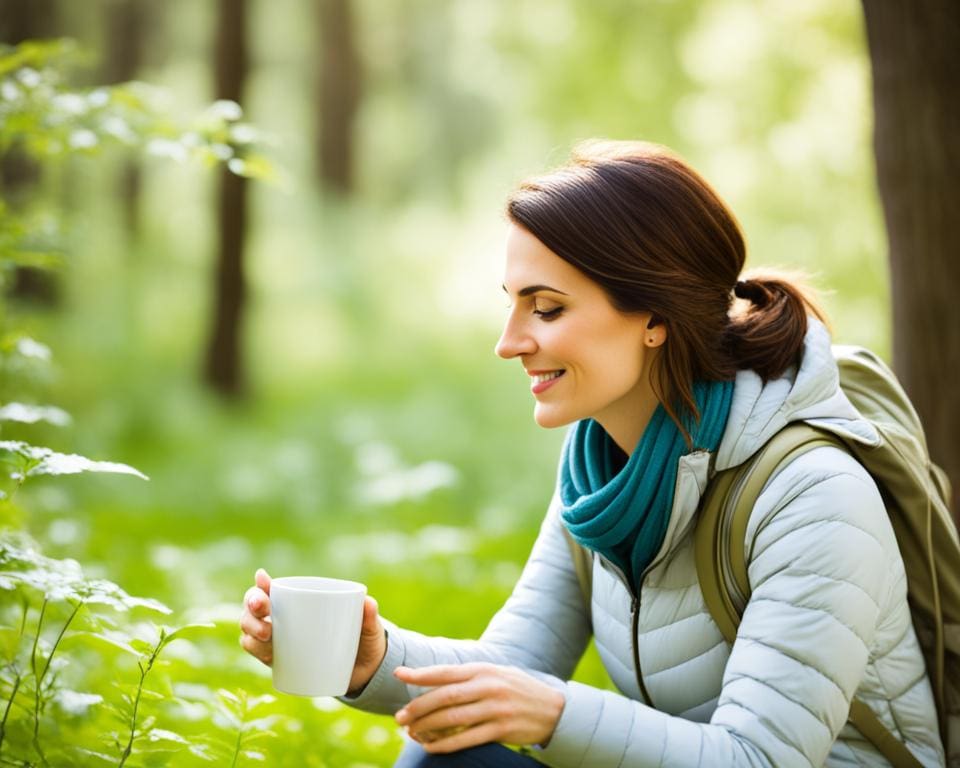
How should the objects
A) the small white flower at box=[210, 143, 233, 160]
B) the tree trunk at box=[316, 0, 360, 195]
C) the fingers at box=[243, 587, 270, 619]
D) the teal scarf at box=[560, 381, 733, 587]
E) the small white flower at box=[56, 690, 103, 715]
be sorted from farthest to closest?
the tree trunk at box=[316, 0, 360, 195], the small white flower at box=[210, 143, 233, 160], the teal scarf at box=[560, 381, 733, 587], the fingers at box=[243, 587, 270, 619], the small white flower at box=[56, 690, 103, 715]

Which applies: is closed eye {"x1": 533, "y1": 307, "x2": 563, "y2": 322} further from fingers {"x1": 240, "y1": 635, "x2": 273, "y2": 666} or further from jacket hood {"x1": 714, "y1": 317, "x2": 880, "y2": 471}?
fingers {"x1": 240, "y1": 635, "x2": 273, "y2": 666}

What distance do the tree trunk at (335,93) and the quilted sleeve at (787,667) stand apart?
15191mm

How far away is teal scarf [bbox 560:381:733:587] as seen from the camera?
206 cm

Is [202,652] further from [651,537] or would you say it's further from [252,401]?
[252,401]

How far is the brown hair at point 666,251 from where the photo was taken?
2.07 m

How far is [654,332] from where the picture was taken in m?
2.16

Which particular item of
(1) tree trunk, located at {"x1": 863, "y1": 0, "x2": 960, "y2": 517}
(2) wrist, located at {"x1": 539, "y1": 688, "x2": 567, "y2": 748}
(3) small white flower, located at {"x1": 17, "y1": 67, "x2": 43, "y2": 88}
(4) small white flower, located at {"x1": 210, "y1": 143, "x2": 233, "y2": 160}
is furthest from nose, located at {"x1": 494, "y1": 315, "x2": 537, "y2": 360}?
(1) tree trunk, located at {"x1": 863, "y1": 0, "x2": 960, "y2": 517}

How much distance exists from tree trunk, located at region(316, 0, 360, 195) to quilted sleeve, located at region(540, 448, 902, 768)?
49.8 feet

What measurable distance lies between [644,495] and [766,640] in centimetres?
36

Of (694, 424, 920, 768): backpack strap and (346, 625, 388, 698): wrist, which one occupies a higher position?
(694, 424, 920, 768): backpack strap

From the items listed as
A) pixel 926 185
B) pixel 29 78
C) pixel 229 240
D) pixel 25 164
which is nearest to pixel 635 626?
pixel 926 185

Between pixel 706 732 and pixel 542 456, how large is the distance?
8.76 metres

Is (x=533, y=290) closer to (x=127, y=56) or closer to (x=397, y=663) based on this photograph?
(x=397, y=663)

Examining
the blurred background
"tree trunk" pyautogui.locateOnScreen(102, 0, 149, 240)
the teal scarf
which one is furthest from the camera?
"tree trunk" pyautogui.locateOnScreen(102, 0, 149, 240)
